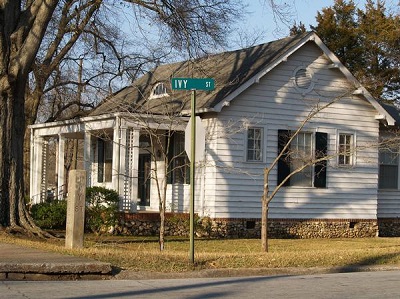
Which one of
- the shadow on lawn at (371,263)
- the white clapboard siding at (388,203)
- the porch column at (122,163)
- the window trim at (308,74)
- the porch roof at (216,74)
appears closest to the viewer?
the shadow on lawn at (371,263)

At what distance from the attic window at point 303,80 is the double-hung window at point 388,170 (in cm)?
452

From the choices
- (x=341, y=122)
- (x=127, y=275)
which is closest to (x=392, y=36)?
(x=341, y=122)

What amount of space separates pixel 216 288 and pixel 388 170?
17.9m

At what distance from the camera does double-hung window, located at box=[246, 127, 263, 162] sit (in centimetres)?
2423

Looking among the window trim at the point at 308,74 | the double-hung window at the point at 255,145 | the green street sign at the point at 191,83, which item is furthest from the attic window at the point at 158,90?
the green street sign at the point at 191,83

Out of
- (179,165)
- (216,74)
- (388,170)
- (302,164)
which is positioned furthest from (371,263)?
(388,170)

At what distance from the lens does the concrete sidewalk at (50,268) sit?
472 inches

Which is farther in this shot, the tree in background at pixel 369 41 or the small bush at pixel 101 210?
the tree in background at pixel 369 41

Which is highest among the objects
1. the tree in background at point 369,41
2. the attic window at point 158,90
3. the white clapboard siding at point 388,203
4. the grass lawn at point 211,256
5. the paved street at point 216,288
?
the tree in background at point 369,41

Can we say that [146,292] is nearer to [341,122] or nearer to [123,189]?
[123,189]

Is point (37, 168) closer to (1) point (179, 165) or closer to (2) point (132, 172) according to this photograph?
(1) point (179, 165)

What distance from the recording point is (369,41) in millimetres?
46312

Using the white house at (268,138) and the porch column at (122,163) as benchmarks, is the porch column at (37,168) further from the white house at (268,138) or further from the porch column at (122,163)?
the porch column at (122,163)

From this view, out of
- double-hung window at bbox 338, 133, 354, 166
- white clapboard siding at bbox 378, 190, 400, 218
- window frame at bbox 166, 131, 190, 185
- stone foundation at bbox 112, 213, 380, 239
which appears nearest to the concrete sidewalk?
stone foundation at bbox 112, 213, 380, 239
